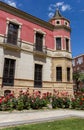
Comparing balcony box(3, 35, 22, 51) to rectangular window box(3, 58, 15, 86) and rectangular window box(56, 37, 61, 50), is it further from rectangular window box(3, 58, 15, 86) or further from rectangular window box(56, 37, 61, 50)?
rectangular window box(56, 37, 61, 50)

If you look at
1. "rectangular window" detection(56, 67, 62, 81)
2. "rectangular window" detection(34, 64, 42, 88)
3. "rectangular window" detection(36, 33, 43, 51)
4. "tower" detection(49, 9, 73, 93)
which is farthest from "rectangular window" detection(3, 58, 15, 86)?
"rectangular window" detection(56, 67, 62, 81)

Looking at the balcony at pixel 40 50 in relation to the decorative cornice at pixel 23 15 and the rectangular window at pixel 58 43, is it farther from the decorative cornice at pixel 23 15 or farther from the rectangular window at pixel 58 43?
the decorative cornice at pixel 23 15

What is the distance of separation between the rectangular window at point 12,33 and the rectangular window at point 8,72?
2534mm

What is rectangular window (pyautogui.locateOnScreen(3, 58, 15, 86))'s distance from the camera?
1822 centimetres

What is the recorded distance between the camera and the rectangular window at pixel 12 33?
1950 centimetres

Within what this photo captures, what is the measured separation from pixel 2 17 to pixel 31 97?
11691 millimetres

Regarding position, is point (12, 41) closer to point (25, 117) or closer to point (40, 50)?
point (40, 50)

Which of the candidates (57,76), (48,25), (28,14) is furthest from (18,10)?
(57,76)

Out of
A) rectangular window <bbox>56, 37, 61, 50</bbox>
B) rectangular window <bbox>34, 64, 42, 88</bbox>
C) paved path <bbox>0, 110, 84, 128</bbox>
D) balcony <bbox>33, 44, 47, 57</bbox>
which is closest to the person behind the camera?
paved path <bbox>0, 110, 84, 128</bbox>

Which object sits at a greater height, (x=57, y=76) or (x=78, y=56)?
(x=78, y=56)

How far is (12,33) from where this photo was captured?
2002 cm

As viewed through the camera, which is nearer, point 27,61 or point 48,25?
point 27,61

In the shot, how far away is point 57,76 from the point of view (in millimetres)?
22969

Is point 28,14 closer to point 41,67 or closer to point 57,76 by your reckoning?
point 41,67
